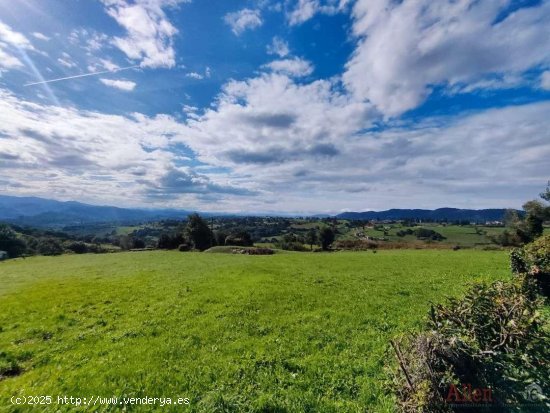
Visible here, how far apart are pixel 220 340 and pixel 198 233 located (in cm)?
7539

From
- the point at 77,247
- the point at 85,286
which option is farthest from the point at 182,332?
the point at 77,247

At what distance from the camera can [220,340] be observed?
1291cm

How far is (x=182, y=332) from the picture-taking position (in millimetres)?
13992

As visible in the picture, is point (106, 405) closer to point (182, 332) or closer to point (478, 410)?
point (182, 332)

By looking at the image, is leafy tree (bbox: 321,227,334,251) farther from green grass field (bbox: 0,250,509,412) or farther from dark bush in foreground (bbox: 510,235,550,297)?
dark bush in foreground (bbox: 510,235,550,297)

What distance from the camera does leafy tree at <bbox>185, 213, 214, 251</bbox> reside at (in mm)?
85500

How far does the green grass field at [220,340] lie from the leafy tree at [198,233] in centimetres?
5952

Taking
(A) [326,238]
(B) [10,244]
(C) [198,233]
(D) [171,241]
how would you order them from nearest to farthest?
(C) [198,233], (A) [326,238], (D) [171,241], (B) [10,244]

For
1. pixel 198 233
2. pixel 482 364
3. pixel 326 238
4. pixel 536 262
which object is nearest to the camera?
pixel 482 364

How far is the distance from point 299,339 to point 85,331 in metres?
11.1

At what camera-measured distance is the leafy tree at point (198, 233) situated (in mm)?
85500

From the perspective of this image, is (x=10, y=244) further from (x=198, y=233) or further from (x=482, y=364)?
(x=482, y=364)

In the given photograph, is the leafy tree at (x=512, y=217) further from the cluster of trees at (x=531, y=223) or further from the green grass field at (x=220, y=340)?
the green grass field at (x=220, y=340)

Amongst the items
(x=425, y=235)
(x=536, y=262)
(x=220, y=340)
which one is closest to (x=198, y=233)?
(x=220, y=340)
